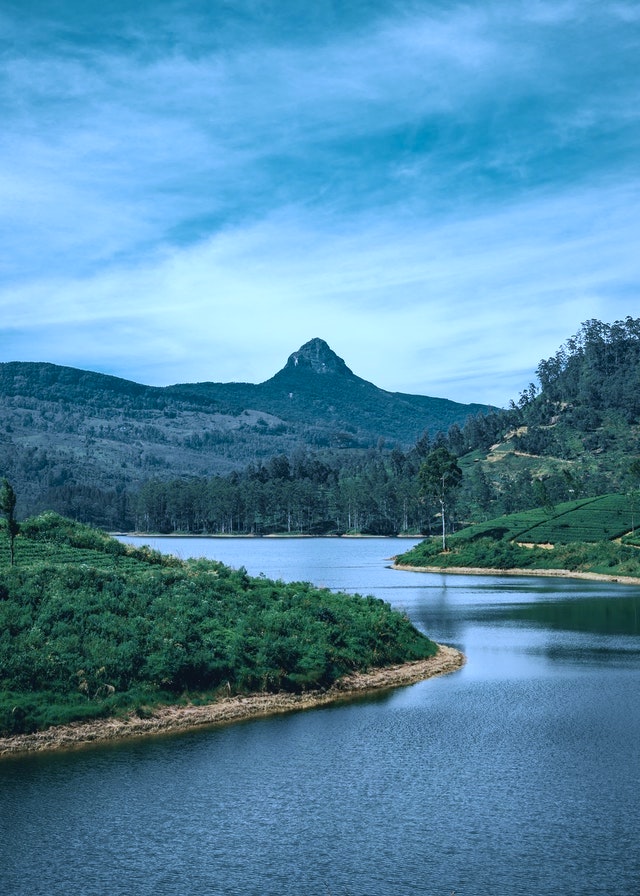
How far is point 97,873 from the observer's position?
67.9 feet

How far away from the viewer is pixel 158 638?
39125mm

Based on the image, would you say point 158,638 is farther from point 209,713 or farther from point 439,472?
point 439,472

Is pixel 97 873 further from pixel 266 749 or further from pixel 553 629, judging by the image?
pixel 553 629

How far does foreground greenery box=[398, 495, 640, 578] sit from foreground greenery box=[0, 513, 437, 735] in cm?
7208

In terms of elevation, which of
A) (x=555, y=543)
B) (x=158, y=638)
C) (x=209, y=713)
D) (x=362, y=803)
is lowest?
(x=362, y=803)

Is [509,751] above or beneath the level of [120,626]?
beneath

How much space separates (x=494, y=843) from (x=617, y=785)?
6802mm

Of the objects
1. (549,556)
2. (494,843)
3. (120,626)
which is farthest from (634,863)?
(549,556)

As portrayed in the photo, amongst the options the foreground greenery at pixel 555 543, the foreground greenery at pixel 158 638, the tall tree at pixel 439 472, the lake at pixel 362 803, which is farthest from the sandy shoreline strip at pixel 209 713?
the tall tree at pixel 439 472

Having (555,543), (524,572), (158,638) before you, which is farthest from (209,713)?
(555,543)

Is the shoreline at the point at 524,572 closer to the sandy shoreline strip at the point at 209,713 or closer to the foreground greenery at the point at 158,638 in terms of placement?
the foreground greenery at the point at 158,638

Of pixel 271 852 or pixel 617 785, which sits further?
pixel 617 785

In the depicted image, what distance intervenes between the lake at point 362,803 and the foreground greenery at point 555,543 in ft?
262

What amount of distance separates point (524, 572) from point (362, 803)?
104 m
